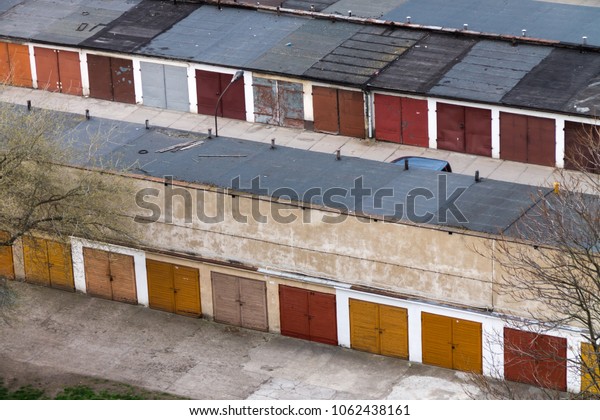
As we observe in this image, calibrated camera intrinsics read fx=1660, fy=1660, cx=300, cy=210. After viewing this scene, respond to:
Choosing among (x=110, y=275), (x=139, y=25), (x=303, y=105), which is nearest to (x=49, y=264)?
(x=110, y=275)

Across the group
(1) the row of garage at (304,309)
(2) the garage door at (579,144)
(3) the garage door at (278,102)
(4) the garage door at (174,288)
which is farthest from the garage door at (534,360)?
(3) the garage door at (278,102)

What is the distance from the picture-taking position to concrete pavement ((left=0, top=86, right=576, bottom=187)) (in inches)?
2486

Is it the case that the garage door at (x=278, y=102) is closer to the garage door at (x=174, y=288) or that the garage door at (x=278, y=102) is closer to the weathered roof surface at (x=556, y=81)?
the weathered roof surface at (x=556, y=81)

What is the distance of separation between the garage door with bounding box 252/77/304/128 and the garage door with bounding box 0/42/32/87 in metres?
11.3

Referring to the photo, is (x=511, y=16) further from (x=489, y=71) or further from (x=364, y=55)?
(x=364, y=55)

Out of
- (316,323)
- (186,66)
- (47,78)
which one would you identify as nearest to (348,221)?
(316,323)

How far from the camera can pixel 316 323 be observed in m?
54.5

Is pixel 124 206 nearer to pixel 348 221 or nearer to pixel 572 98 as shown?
pixel 348 221

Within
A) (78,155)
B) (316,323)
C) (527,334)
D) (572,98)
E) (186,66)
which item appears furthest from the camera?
(186,66)

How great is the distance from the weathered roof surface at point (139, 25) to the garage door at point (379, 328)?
21.4 meters

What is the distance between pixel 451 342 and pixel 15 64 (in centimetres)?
2940

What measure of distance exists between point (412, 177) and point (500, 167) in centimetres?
797

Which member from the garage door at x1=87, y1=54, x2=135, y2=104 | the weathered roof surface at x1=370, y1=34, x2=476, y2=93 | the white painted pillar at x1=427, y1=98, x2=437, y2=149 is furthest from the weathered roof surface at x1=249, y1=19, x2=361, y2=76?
the garage door at x1=87, y1=54, x2=135, y2=104

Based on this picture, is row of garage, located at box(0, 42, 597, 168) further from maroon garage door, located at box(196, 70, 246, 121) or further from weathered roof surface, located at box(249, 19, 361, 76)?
weathered roof surface, located at box(249, 19, 361, 76)
